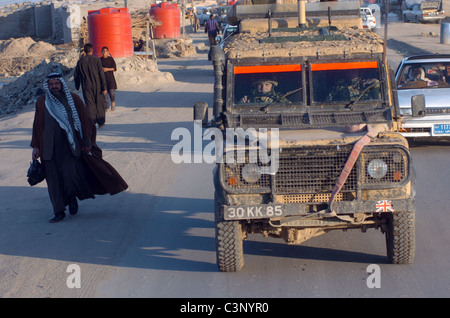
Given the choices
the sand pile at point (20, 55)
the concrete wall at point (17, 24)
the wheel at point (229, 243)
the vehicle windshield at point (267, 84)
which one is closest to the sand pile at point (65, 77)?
the sand pile at point (20, 55)

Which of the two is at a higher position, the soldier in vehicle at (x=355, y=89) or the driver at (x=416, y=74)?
the soldier in vehicle at (x=355, y=89)

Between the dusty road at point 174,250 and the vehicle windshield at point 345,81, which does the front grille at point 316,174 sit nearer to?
the dusty road at point 174,250

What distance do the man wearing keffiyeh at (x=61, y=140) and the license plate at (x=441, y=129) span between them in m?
6.46

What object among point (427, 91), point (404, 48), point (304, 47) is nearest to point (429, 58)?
point (427, 91)

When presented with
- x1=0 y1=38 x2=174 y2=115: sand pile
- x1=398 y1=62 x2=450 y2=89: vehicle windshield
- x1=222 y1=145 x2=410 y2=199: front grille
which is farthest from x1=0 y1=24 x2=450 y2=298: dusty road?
x1=0 y1=38 x2=174 y2=115: sand pile

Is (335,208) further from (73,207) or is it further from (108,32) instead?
(108,32)

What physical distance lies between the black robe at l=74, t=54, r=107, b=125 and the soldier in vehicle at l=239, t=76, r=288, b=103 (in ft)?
26.3

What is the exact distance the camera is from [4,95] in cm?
2577

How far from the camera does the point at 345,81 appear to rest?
6.56 metres

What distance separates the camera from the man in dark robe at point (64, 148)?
808cm

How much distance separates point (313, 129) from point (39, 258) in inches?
124

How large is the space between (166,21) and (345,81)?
124 ft

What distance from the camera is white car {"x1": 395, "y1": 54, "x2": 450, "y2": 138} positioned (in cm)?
1170

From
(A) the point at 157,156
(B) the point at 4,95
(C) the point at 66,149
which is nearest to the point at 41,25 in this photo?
(B) the point at 4,95
